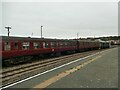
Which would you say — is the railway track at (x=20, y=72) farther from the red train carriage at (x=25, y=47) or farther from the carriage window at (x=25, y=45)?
the carriage window at (x=25, y=45)

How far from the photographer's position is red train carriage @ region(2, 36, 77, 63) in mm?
20372

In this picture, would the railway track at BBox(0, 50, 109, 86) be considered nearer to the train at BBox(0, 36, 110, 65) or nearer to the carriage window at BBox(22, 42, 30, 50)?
the train at BBox(0, 36, 110, 65)

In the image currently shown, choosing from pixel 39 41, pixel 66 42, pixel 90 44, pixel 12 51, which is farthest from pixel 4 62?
pixel 90 44

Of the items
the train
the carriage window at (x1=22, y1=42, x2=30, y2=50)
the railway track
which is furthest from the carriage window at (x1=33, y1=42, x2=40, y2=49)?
the railway track

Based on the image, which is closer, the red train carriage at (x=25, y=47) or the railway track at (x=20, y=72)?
the railway track at (x=20, y=72)

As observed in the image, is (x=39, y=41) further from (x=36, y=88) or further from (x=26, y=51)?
(x=36, y=88)

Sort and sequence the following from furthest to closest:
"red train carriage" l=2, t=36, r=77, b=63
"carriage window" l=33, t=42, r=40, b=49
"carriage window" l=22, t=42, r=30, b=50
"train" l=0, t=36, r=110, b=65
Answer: "carriage window" l=33, t=42, r=40, b=49 < "carriage window" l=22, t=42, r=30, b=50 < "red train carriage" l=2, t=36, r=77, b=63 < "train" l=0, t=36, r=110, b=65

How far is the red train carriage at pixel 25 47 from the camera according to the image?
66.8ft

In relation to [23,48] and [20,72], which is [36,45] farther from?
[20,72]

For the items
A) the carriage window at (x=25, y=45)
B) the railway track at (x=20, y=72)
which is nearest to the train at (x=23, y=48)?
the carriage window at (x=25, y=45)

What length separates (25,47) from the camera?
78.1ft

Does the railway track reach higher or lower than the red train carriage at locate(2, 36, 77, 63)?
lower

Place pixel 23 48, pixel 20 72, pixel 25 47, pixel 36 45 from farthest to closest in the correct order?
pixel 36 45 → pixel 25 47 → pixel 23 48 → pixel 20 72

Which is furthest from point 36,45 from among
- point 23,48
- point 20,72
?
point 20,72
